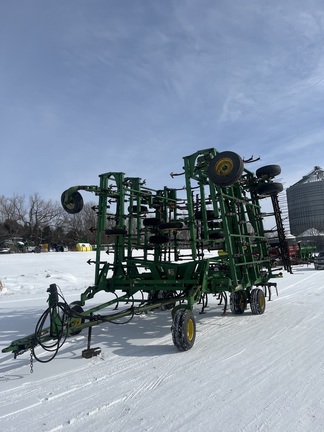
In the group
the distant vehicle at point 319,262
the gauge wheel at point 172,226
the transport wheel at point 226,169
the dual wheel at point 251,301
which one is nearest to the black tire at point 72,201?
the gauge wheel at point 172,226

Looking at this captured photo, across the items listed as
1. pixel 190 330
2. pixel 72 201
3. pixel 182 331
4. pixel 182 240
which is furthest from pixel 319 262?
pixel 182 331

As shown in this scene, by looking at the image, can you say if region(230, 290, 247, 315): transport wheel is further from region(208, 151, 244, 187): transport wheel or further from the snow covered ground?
region(208, 151, 244, 187): transport wheel

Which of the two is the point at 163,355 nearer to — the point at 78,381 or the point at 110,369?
the point at 110,369

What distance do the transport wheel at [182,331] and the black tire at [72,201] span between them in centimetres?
354

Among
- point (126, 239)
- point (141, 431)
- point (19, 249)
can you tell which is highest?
point (19, 249)

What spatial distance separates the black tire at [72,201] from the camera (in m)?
7.70

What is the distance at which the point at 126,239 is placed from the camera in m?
8.19

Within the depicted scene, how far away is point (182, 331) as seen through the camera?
17.5 feet

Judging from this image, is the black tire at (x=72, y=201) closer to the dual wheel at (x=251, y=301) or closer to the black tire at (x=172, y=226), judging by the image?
the black tire at (x=172, y=226)

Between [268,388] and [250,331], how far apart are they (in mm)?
2924

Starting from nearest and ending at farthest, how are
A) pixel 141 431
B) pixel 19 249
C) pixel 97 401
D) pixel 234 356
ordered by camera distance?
pixel 141 431, pixel 97 401, pixel 234 356, pixel 19 249

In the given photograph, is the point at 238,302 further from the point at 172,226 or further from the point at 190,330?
the point at 190,330

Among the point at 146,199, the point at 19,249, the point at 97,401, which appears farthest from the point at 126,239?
the point at 19,249

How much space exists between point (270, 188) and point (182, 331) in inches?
185
